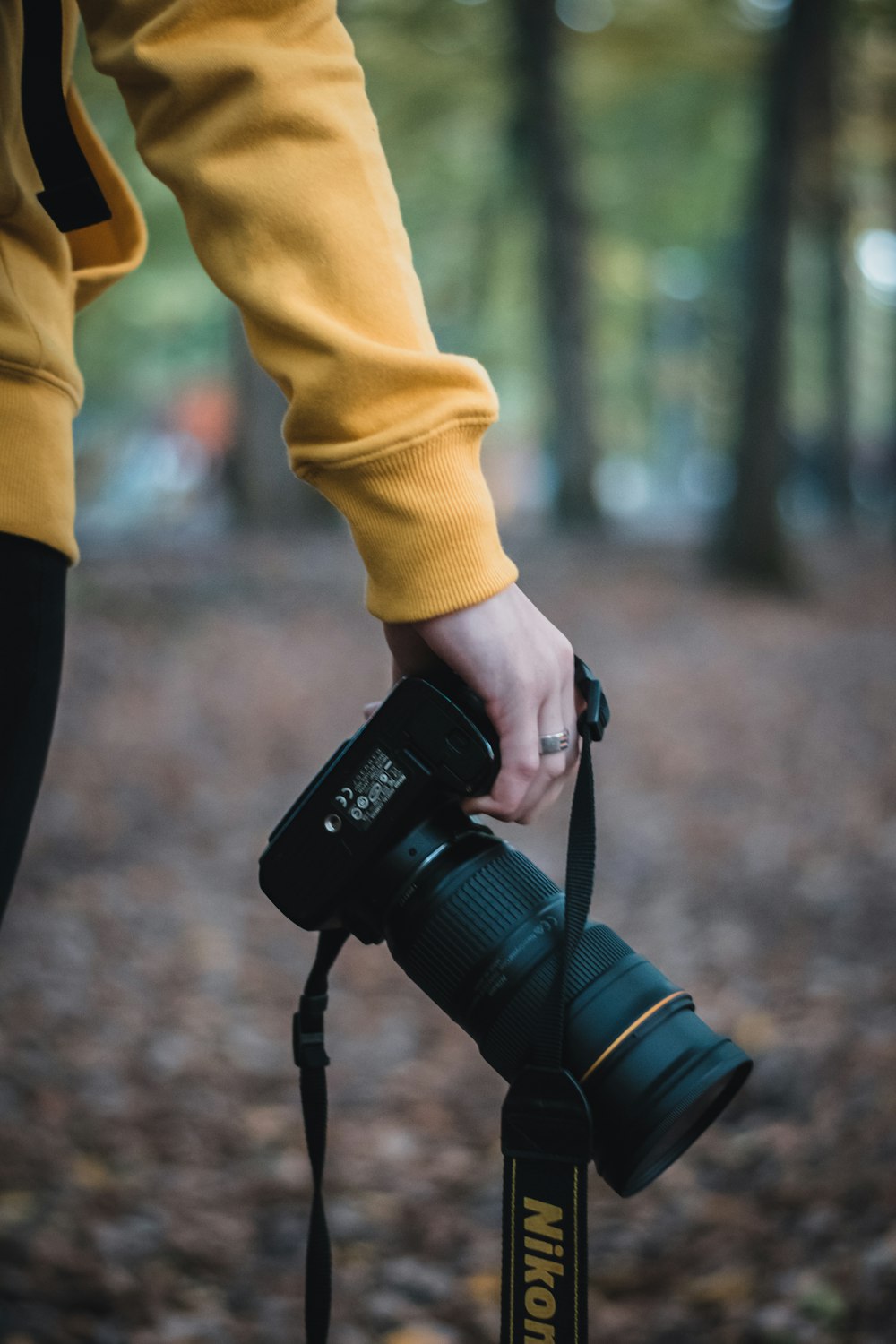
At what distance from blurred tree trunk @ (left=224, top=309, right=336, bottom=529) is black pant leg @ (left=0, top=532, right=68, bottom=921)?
880 cm

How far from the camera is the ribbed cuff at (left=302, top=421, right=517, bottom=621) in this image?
1138 millimetres

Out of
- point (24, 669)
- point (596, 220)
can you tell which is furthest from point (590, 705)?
point (596, 220)

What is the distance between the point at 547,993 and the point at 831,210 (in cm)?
1367

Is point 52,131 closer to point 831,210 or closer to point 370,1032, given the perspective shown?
point 370,1032

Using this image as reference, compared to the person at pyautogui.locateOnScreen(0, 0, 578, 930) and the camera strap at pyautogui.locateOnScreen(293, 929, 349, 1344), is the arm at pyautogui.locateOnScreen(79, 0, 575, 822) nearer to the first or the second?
the person at pyautogui.locateOnScreen(0, 0, 578, 930)

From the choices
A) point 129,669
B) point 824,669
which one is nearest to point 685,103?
point 824,669

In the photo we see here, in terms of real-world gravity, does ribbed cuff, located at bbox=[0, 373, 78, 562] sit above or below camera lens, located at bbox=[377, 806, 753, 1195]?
above

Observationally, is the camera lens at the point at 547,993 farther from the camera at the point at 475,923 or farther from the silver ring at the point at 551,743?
the silver ring at the point at 551,743

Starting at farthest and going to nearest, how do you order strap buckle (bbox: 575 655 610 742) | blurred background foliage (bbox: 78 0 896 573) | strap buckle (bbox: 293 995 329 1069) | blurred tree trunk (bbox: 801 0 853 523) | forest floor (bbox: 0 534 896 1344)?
blurred tree trunk (bbox: 801 0 853 523) → blurred background foliage (bbox: 78 0 896 573) → forest floor (bbox: 0 534 896 1344) → strap buckle (bbox: 293 995 329 1069) → strap buckle (bbox: 575 655 610 742)

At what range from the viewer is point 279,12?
1.18 meters

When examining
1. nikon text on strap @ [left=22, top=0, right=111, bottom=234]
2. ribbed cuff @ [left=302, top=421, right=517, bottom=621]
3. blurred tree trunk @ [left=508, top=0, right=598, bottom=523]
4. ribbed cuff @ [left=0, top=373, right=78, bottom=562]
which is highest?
blurred tree trunk @ [left=508, top=0, right=598, bottom=523]

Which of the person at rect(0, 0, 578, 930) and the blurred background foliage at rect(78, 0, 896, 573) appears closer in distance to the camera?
the person at rect(0, 0, 578, 930)

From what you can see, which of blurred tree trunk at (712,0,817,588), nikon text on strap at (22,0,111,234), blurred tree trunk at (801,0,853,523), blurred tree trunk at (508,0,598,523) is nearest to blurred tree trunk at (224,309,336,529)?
blurred tree trunk at (508,0,598,523)

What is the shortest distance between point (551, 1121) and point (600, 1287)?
1.25 m
